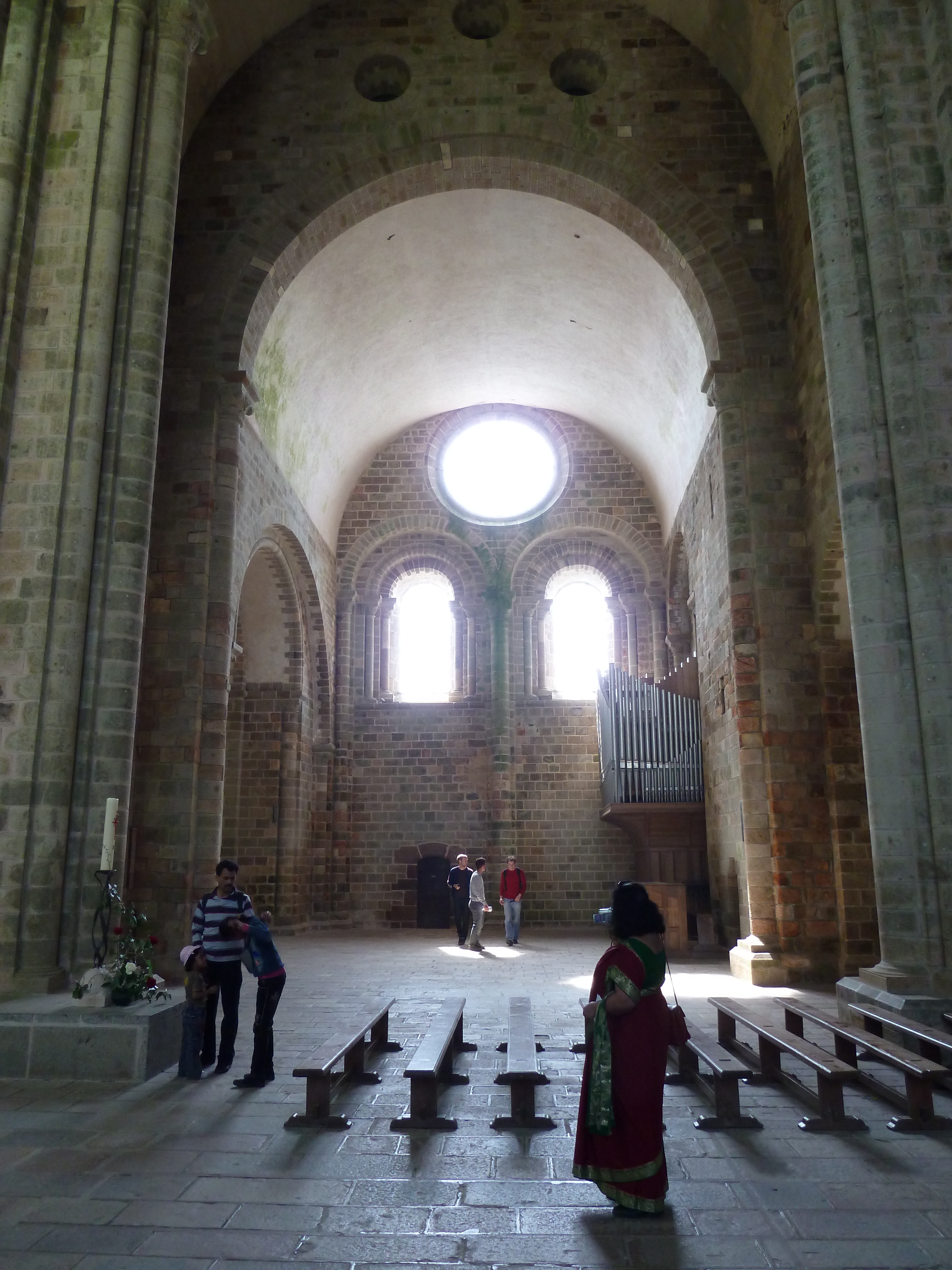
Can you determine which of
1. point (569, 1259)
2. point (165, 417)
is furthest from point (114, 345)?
point (569, 1259)

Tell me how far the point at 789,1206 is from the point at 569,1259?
1.00 metres

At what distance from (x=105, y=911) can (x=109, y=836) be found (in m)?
0.62

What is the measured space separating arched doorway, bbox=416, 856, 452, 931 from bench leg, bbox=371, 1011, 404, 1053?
A: 10.7 metres

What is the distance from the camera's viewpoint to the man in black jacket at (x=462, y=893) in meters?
14.4

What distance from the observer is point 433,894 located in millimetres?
17391

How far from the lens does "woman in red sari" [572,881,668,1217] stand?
3.68m

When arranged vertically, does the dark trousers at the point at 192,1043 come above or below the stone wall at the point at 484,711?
below

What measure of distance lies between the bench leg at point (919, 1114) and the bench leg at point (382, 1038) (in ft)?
10.6

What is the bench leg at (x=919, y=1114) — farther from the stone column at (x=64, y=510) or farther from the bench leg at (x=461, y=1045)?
the stone column at (x=64, y=510)

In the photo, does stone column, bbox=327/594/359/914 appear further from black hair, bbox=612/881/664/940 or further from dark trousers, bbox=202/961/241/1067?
black hair, bbox=612/881/664/940

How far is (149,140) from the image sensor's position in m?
8.59

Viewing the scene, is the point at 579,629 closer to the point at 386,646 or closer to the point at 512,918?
the point at 386,646

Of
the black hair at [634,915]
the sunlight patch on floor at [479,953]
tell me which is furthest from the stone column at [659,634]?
the black hair at [634,915]

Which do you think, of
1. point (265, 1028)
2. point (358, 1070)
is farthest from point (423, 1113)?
point (265, 1028)
